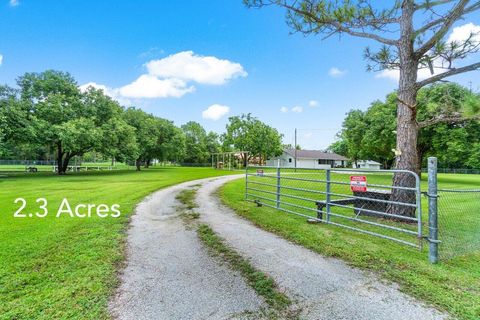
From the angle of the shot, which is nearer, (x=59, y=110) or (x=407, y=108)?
(x=407, y=108)

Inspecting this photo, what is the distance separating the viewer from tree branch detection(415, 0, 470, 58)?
4547mm

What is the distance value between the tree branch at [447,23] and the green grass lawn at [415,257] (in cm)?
331

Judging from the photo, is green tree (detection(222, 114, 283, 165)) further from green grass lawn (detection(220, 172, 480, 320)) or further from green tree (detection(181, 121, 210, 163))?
green grass lawn (detection(220, 172, 480, 320))

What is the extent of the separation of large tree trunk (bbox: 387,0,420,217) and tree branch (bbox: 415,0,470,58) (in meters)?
0.34

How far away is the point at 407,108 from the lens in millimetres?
5559

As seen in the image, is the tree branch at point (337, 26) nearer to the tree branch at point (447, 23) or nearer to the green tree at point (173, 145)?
the tree branch at point (447, 23)

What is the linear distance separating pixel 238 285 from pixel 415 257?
2577 millimetres

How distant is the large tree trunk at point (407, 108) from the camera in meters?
5.50

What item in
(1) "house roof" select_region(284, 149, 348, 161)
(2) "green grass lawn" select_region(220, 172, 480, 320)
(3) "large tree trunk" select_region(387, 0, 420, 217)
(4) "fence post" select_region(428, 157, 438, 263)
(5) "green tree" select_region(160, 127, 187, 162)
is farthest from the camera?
(1) "house roof" select_region(284, 149, 348, 161)

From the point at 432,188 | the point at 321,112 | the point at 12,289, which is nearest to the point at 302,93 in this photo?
the point at 321,112

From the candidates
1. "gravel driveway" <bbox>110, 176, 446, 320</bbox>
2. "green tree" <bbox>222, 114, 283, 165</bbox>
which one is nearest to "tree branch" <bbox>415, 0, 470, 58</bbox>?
"gravel driveway" <bbox>110, 176, 446, 320</bbox>

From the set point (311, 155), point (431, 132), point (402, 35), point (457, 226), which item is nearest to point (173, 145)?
point (311, 155)

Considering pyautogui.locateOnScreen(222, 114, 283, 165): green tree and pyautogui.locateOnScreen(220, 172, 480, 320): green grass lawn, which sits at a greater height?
pyautogui.locateOnScreen(222, 114, 283, 165): green tree

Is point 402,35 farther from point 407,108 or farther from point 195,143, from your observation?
point 195,143
